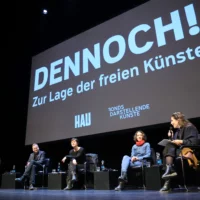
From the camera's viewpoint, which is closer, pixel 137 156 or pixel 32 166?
pixel 137 156

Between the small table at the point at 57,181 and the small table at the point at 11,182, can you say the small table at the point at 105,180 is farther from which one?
the small table at the point at 11,182

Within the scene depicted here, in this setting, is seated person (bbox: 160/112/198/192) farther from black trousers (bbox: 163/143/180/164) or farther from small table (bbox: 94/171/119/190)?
small table (bbox: 94/171/119/190)

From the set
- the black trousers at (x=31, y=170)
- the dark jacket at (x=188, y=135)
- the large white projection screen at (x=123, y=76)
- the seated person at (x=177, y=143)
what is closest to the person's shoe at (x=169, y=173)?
the seated person at (x=177, y=143)

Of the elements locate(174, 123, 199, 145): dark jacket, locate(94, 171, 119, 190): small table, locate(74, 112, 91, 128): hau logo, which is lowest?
locate(94, 171, 119, 190): small table

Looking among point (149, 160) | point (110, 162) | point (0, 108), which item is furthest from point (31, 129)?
point (149, 160)

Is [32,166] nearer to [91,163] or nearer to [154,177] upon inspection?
[91,163]

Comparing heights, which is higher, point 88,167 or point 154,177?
point 88,167

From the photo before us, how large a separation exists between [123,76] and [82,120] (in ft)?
3.72

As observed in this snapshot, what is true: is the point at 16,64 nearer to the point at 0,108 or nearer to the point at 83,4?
the point at 0,108

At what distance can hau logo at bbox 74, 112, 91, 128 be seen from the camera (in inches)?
171

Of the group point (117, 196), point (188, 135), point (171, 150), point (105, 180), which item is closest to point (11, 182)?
point (105, 180)

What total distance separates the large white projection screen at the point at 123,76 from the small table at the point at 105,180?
A: 0.80 m

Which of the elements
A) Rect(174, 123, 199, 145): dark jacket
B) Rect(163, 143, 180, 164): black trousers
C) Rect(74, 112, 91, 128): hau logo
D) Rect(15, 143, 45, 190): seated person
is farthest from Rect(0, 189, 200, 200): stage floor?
Result: Rect(74, 112, 91, 128): hau logo

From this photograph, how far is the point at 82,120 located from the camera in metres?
4.44
